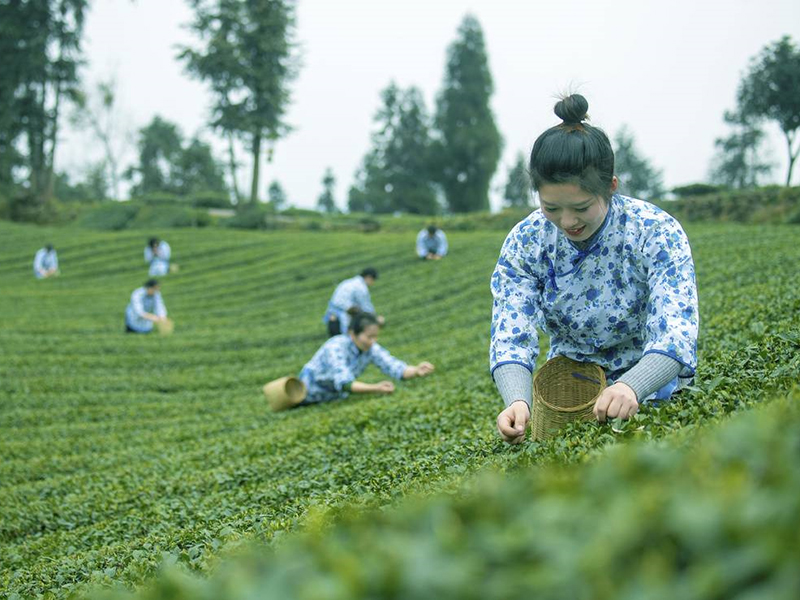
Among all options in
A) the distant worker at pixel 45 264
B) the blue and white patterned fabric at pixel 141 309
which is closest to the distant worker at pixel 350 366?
the blue and white patterned fabric at pixel 141 309

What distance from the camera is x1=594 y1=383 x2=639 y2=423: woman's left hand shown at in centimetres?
337

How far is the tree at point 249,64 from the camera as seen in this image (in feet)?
150

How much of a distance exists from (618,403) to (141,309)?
56.2 ft

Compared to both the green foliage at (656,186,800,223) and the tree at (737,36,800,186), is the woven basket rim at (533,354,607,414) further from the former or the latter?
the tree at (737,36,800,186)

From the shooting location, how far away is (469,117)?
62875 millimetres

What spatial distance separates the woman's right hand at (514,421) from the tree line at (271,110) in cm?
1334

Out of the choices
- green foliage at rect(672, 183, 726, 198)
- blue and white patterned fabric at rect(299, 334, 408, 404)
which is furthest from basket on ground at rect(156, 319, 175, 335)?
green foliage at rect(672, 183, 726, 198)

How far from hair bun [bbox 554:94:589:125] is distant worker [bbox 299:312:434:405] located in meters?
7.25

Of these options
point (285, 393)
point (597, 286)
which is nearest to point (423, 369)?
point (285, 393)

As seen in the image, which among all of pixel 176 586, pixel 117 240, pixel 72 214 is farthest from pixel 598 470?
pixel 72 214

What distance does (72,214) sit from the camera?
46.5 meters

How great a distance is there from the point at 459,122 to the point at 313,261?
126ft

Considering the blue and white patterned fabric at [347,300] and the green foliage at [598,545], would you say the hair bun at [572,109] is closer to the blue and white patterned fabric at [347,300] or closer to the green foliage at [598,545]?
the green foliage at [598,545]

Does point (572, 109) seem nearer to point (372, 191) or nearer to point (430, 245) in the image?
point (430, 245)
